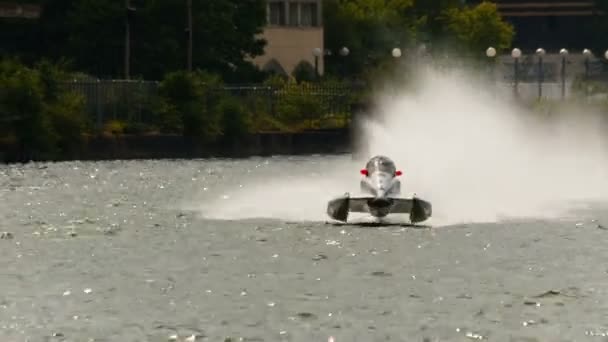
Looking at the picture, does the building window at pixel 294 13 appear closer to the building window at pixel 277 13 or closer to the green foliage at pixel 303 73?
the building window at pixel 277 13

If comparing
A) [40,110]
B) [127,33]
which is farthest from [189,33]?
[40,110]

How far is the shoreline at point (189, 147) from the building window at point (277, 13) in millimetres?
41278

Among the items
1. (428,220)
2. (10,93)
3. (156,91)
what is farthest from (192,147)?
(428,220)

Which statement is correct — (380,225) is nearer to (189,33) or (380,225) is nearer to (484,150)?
(484,150)

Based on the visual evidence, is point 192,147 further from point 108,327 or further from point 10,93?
point 108,327

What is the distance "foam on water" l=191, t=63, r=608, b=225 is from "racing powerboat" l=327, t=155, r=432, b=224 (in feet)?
8.89

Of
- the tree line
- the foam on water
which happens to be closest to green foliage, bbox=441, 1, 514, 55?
the foam on water

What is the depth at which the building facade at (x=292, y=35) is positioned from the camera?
6245 inches

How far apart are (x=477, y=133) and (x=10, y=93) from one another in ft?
71.2

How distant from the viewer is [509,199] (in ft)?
231

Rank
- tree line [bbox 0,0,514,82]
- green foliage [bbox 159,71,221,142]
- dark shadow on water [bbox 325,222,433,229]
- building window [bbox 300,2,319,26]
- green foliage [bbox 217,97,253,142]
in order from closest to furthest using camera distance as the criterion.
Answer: dark shadow on water [bbox 325,222,433,229] < green foliage [bbox 159,71,221,142] < green foliage [bbox 217,97,253,142] < tree line [bbox 0,0,514,82] < building window [bbox 300,2,319,26]

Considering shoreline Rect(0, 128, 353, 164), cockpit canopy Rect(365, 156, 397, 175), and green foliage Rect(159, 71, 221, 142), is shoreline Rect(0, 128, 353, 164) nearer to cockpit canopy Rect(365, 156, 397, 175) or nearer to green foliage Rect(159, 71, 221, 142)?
green foliage Rect(159, 71, 221, 142)

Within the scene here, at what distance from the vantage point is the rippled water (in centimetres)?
3594

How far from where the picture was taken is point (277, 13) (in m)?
165
